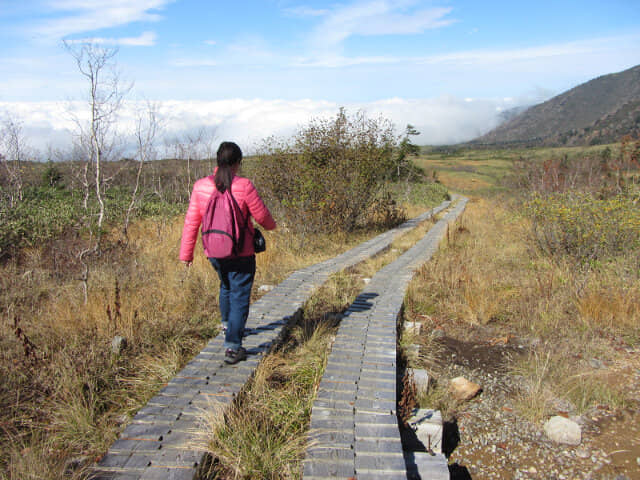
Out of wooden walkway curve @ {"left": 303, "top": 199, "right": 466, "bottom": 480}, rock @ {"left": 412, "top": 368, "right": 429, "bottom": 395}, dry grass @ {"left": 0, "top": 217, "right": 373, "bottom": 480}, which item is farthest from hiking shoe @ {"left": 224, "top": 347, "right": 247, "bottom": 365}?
rock @ {"left": 412, "top": 368, "right": 429, "bottom": 395}

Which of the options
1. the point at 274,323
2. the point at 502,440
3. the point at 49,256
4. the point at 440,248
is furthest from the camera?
the point at 440,248

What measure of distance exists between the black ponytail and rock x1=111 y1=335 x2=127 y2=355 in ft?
6.24

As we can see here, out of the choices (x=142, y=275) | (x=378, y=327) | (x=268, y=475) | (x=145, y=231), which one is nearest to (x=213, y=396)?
(x=268, y=475)

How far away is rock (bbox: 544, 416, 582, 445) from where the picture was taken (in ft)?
10.2

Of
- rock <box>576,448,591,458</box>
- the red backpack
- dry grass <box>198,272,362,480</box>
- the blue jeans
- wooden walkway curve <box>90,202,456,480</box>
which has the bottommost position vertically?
rock <box>576,448,591,458</box>

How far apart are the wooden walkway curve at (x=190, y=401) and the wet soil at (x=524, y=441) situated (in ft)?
2.42

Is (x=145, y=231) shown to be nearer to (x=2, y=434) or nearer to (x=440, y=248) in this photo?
(x=440, y=248)

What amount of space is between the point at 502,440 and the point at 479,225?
34.3 ft

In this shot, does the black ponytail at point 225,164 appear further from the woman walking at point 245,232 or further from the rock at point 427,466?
the rock at point 427,466

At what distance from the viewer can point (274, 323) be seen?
14.2ft

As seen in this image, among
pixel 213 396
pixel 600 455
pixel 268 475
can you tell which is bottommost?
pixel 600 455

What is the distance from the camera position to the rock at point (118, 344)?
3836 mm

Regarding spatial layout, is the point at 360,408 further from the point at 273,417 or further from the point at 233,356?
the point at 233,356

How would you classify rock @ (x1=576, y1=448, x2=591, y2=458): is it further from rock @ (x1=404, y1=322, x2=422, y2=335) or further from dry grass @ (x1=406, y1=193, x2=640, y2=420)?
rock @ (x1=404, y1=322, x2=422, y2=335)
